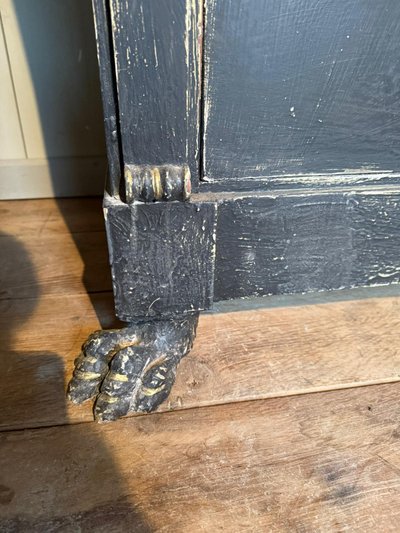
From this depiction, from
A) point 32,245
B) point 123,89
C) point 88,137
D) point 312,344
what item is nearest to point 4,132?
point 88,137

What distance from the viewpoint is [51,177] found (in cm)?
125

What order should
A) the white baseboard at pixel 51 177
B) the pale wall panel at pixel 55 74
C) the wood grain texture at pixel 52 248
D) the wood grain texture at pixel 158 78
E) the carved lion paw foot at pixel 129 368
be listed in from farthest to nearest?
the white baseboard at pixel 51 177 → the pale wall panel at pixel 55 74 → the wood grain texture at pixel 52 248 → the carved lion paw foot at pixel 129 368 → the wood grain texture at pixel 158 78

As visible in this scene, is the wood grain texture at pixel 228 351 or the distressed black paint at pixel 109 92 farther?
the wood grain texture at pixel 228 351

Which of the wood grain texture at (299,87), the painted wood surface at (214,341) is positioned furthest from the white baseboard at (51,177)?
the wood grain texture at (299,87)

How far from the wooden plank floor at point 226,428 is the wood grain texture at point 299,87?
0.28 meters

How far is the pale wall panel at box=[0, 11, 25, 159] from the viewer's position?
1111 mm

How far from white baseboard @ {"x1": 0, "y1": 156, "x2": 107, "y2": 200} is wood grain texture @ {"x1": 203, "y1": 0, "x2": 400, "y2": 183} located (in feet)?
2.50

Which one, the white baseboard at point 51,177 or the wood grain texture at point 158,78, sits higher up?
the wood grain texture at point 158,78

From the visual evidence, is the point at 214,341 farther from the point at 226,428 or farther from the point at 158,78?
the point at 158,78

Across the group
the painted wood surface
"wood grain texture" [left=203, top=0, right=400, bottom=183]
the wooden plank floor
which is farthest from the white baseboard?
"wood grain texture" [left=203, top=0, right=400, bottom=183]

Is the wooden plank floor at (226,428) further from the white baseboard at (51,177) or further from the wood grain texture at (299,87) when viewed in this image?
the white baseboard at (51,177)

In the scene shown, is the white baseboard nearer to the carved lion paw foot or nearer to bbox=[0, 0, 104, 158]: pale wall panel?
bbox=[0, 0, 104, 158]: pale wall panel

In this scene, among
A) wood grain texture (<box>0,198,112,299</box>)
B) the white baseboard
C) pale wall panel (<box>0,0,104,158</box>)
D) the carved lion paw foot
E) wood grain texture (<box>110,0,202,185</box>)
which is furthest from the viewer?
the white baseboard

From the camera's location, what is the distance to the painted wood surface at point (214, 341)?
645 mm
